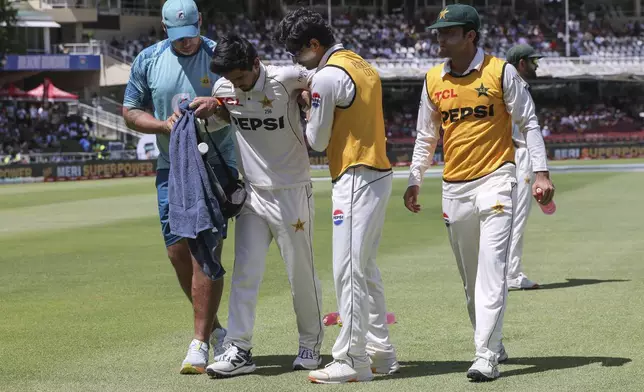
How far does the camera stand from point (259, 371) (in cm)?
756

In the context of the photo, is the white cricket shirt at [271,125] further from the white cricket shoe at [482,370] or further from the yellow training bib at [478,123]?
the white cricket shoe at [482,370]

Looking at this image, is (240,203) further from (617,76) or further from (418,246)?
(617,76)

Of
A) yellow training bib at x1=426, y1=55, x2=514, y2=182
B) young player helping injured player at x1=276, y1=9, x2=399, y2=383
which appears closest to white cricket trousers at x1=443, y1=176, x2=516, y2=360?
yellow training bib at x1=426, y1=55, x2=514, y2=182

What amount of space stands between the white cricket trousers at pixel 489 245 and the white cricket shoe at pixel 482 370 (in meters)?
0.06

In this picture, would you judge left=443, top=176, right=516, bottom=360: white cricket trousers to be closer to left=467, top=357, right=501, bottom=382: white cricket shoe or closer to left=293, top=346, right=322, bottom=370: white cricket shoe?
left=467, top=357, right=501, bottom=382: white cricket shoe

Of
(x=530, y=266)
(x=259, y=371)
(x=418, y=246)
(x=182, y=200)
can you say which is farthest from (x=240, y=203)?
(x=418, y=246)

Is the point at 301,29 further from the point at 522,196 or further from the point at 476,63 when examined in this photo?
the point at 522,196

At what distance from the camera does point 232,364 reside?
739cm

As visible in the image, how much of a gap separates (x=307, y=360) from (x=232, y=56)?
2.04 meters

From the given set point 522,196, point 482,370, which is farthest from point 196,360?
point 522,196

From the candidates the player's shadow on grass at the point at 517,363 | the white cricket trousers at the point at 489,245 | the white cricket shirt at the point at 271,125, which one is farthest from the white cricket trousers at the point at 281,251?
the white cricket trousers at the point at 489,245

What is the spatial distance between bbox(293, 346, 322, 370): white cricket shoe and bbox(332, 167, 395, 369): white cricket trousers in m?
0.47

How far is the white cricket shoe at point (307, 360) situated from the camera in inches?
298

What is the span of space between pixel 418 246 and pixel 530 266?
2.86m
